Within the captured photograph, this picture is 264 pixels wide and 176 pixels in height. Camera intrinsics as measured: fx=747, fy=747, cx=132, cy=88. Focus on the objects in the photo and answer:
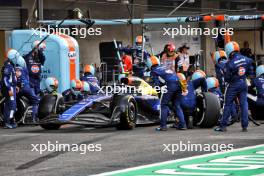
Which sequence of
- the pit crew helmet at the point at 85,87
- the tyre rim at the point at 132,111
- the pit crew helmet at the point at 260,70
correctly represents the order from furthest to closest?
1. the pit crew helmet at the point at 260,70
2. the pit crew helmet at the point at 85,87
3. the tyre rim at the point at 132,111

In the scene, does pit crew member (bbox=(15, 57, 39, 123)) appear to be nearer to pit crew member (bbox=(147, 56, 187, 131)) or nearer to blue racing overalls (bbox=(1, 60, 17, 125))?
blue racing overalls (bbox=(1, 60, 17, 125))

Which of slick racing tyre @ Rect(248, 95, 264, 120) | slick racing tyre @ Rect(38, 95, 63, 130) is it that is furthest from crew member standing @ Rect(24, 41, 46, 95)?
slick racing tyre @ Rect(248, 95, 264, 120)

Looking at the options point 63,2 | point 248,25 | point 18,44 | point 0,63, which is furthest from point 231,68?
point 248,25

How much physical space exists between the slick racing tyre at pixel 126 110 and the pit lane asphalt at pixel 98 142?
24 centimetres

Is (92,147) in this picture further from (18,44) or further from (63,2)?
(63,2)

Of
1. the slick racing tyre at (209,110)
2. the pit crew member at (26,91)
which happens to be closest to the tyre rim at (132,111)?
the slick racing tyre at (209,110)

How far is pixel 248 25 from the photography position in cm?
3609

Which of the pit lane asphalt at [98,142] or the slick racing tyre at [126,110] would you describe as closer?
the pit lane asphalt at [98,142]

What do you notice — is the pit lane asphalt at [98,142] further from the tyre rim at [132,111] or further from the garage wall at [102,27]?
Answer: the garage wall at [102,27]

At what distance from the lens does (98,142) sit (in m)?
12.3

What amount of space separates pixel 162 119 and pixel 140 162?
5.10 meters

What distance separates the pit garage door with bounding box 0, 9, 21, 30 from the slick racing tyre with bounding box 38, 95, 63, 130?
11349mm

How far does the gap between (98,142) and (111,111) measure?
241 cm

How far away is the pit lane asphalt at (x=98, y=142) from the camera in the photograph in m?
9.37
